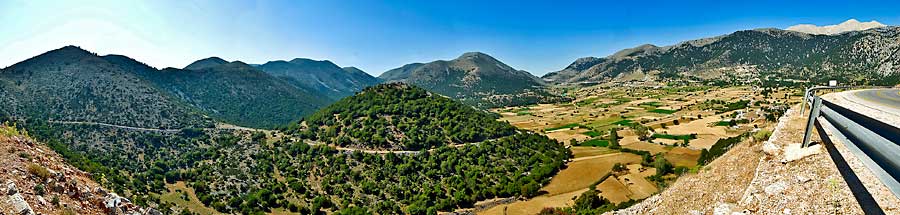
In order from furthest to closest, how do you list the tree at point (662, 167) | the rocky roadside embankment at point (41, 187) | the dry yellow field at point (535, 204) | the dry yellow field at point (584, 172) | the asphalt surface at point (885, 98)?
the dry yellow field at point (584, 172) → the tree at point (662, 167) → the dry yellow field at point (535, 204) → the asphalt surface at point (885, 98) → the rocky roadside embankment at point (41, 187)

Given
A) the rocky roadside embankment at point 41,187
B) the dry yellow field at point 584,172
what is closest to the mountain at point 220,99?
the dry yellow field at point 584,172

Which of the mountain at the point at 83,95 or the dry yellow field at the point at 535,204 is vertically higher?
the mountain at the point at 83,95

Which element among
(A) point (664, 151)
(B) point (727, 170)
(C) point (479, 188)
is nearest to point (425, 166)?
(C) point (479, 188)

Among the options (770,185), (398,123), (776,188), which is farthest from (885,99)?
(398,123)

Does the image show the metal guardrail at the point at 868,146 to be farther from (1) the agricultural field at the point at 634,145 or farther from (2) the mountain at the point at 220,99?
(2) the mountain at the point at 220,99

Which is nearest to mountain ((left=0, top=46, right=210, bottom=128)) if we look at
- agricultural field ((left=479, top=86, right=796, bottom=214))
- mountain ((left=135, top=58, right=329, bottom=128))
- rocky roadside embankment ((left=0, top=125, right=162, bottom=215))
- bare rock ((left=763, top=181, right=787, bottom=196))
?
mountain ((left=135, top=58, right=329, bottom=128))

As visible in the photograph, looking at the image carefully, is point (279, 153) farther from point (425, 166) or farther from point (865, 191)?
point (865, 191)
